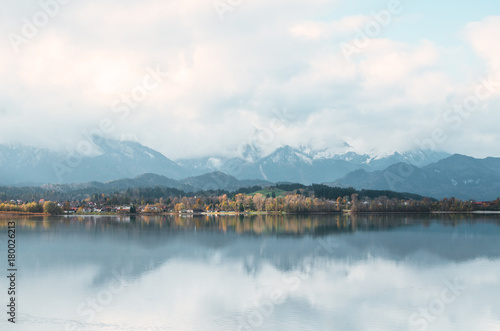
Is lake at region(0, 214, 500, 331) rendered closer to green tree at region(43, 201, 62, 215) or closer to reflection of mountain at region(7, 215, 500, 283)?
reflection of mountain at region(7, 215, 500, 283)

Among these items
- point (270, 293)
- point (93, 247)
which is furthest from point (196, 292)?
point (93, 247)

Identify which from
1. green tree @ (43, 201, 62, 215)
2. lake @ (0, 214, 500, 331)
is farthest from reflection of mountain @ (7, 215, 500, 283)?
green tree @ (43, 201, 62, 215)

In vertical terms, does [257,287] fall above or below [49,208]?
below

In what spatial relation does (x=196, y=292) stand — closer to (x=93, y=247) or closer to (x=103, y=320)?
(x=103, y=320)

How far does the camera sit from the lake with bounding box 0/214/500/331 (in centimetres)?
2697

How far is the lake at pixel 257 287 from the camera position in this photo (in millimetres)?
26969

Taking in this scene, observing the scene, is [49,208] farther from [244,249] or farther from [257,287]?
[257,287]

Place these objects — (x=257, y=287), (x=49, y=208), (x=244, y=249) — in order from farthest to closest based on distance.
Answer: (x=49, y=208)
(x=244, y=249)
(x=257, y=287)

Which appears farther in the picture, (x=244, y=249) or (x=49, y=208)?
(x=49, y=208)

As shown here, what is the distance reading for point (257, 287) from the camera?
35.8m

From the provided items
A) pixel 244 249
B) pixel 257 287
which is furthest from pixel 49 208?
pixel 257 287

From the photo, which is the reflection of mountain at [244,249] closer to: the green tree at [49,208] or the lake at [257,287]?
the lake at [257,287]

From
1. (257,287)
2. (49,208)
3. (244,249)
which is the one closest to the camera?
(257,287)

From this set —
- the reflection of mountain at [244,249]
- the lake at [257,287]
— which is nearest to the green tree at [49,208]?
the reflection of mountain at [244,249]
